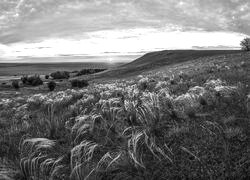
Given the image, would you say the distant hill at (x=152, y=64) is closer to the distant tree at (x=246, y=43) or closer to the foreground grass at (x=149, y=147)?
the distant tree at (x=246, y=43)

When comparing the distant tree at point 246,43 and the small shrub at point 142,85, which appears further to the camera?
the distant tree at point 246,43

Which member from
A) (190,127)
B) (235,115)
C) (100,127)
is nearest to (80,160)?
(100,127)

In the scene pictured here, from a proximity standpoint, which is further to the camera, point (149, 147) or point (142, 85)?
point (142, 85)

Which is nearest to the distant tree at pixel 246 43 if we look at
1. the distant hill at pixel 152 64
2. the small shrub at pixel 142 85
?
the distant hill at pixel 152 64

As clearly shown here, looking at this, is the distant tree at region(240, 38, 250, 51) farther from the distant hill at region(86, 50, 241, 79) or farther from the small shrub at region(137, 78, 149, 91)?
the small shrub at region(137, 78, 149, 91)

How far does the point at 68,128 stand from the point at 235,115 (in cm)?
413

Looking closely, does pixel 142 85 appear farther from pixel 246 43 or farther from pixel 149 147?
pixel 246 43

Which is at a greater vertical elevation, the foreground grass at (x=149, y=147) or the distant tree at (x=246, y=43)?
the distant tree at (x=246, y=43)

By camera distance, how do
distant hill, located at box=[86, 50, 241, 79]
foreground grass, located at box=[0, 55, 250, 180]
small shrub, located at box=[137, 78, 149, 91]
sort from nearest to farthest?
foreground grass, located at box=[0, 55, 250, 180] → small shrub, located at box=[137, 78, 149, 91] → distant hill, located at box=[86, 50, 241, 79]

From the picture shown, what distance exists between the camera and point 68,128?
5965mm

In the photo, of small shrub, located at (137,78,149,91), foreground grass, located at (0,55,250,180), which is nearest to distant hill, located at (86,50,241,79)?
small shrub, located at (137,78,149,91)

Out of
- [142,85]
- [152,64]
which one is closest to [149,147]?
[142,85]

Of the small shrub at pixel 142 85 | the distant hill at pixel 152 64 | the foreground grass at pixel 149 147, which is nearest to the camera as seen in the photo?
the foreground grass at pixel 149 147

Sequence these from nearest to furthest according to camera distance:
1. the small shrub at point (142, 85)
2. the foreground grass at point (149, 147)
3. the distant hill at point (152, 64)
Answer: the foreground grass at point (149, 147) → the small shrub at point (142, 85) → the distant hill at point (152, 64)
